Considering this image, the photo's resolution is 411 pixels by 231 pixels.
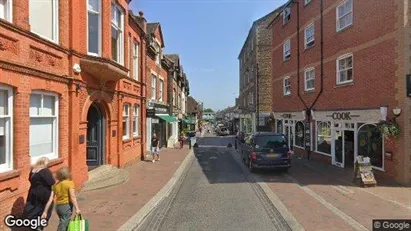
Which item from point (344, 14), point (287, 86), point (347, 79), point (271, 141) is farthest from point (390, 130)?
point (287, 86)

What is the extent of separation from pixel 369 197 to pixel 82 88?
9.59 metres

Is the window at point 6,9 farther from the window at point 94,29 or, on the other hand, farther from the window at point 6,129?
the window at point 94,29

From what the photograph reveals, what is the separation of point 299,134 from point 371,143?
846cm

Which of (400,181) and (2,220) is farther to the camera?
(400,181)

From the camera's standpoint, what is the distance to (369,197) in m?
10.2

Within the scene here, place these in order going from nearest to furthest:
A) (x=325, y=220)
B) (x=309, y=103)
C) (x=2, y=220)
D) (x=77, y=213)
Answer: (x=77, y=213) < (x=2, y=220) < (x=325, y=220) < (x=309, y=103)

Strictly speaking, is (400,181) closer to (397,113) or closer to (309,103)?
(397,113)

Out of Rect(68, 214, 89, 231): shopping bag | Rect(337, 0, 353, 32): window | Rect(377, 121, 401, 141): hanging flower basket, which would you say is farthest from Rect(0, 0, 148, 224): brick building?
Rect(337, 0, 353, 32): window

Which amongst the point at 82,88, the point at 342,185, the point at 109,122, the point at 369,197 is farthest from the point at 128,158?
the point at 369,197

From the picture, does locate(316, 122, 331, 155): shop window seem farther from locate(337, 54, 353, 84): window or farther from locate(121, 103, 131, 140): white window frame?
locate(121, 103, 131, 140): white window frame

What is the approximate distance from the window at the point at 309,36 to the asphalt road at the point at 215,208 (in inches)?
411

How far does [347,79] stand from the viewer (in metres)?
15.9

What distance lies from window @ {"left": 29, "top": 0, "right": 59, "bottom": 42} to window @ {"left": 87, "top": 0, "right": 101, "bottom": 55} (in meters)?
2.27

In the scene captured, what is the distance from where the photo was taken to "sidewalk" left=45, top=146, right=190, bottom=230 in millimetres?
7784
